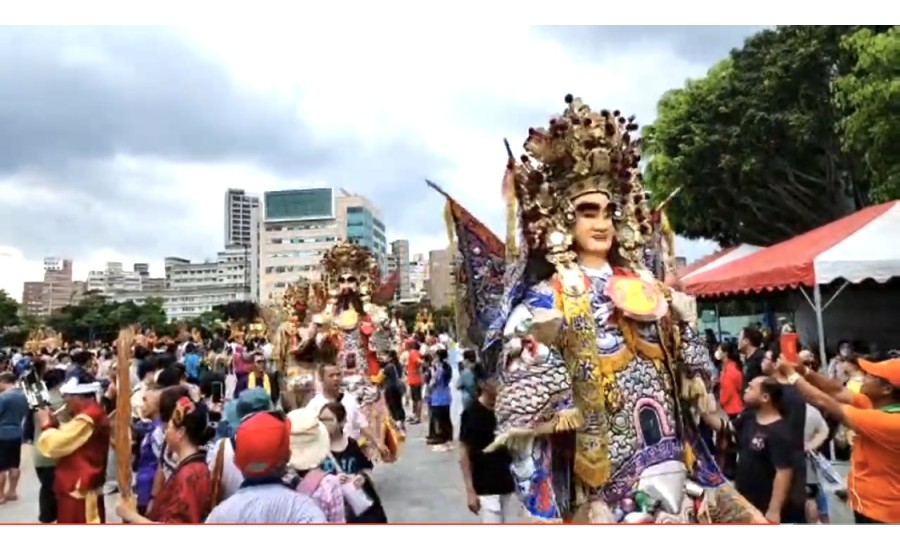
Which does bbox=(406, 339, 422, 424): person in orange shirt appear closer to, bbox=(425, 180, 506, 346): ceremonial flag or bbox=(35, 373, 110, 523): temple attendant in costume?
bbox=(35, 373, 110, 523): temple attendant in costume

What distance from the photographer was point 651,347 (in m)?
3.19

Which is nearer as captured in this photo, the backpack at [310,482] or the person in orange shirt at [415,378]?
the backpack at [310,482]

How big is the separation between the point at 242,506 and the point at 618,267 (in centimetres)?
179

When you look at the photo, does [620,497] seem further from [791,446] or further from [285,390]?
[285,390]

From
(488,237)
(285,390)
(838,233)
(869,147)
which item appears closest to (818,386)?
(488,237)

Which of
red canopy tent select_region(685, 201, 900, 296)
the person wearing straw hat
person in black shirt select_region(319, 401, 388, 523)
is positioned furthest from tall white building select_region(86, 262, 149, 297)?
the person wearing straw hat

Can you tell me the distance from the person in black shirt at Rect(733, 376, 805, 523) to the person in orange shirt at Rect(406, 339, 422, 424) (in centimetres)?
864

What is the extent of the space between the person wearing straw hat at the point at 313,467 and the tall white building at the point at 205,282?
55.4m

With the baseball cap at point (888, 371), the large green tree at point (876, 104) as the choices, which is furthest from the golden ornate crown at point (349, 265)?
the large green tree at point (876, 104)

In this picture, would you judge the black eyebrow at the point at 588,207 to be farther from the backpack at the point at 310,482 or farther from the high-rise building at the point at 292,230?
the high-rise building at the point at 292,230

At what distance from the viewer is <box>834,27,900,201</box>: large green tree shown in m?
11.4

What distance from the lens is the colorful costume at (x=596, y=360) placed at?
114 inches

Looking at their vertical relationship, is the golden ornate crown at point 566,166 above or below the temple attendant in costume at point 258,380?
above

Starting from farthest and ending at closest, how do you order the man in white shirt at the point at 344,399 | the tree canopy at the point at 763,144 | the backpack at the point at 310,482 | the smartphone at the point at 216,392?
the tree canopy at the point at 763,144 < the smartphone at the point at 216,392 < the man in white shirt at the point at 344,399 < the backpack at the point at 310,482
